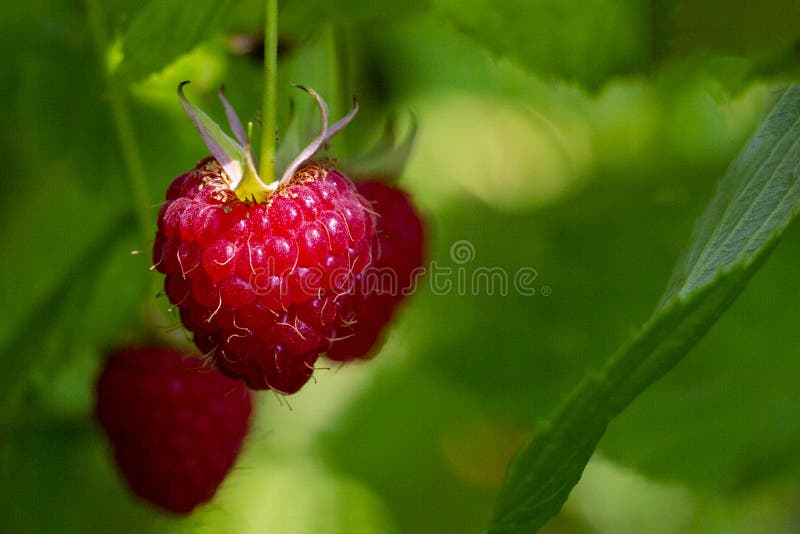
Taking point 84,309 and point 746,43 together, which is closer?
point 746,43

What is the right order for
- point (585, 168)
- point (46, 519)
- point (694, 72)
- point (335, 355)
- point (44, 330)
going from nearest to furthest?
point (335, 355) → point (694, 72) → point (44, 330) → point (46, 519) → point (585, 168)

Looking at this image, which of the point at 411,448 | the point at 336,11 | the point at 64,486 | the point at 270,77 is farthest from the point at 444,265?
the point at 270,77

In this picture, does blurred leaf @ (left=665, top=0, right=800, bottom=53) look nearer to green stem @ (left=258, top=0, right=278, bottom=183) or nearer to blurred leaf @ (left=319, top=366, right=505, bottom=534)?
green stem @ (left=258, top=0, right=278, bottom=183)

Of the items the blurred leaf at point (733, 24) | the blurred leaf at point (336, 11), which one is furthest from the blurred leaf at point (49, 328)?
the blurred leaf at point (733, 24)

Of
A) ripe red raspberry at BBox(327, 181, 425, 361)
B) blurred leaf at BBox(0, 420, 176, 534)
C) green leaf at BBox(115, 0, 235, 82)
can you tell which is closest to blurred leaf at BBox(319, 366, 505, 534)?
blurred leaf at BBox(0, 420, 176, 534)

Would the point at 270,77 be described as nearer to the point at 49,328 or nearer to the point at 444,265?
the point at 49,328

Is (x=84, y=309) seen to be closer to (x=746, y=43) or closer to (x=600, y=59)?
(x=600, y=59)

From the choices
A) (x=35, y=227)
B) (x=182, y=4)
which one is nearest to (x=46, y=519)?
(x=35, y=227)
